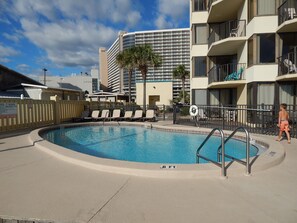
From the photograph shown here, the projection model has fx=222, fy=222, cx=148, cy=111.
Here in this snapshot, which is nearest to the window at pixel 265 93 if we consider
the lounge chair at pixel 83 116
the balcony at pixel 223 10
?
the balcony at pixel 223 10

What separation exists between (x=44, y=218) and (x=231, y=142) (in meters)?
8.66

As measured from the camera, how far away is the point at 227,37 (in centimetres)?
1761

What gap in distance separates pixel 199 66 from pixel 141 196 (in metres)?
17.4

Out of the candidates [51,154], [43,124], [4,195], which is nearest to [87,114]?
[43,124]

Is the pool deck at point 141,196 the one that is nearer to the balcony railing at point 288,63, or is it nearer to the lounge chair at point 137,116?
the balcony railing at point 288,63

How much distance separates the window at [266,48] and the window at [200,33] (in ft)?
20.1

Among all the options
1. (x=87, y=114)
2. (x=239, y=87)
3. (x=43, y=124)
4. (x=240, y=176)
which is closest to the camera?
(x=240, y=176)

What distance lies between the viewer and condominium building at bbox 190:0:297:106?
43.2 feet

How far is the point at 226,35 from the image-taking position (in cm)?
1778

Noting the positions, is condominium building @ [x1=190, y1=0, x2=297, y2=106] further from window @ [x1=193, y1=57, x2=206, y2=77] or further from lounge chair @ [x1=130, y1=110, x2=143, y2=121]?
lounge chair @ [x1=130, y1=110, x2=143, y2=121]

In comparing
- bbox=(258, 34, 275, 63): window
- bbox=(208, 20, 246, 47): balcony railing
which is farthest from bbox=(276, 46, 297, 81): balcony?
bbox=(208, 20, 246, 47): balcony railing

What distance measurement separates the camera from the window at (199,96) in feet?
63.6

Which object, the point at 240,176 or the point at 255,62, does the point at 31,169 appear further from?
the point at 255,62

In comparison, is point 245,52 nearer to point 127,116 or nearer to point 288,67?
point 288,67
